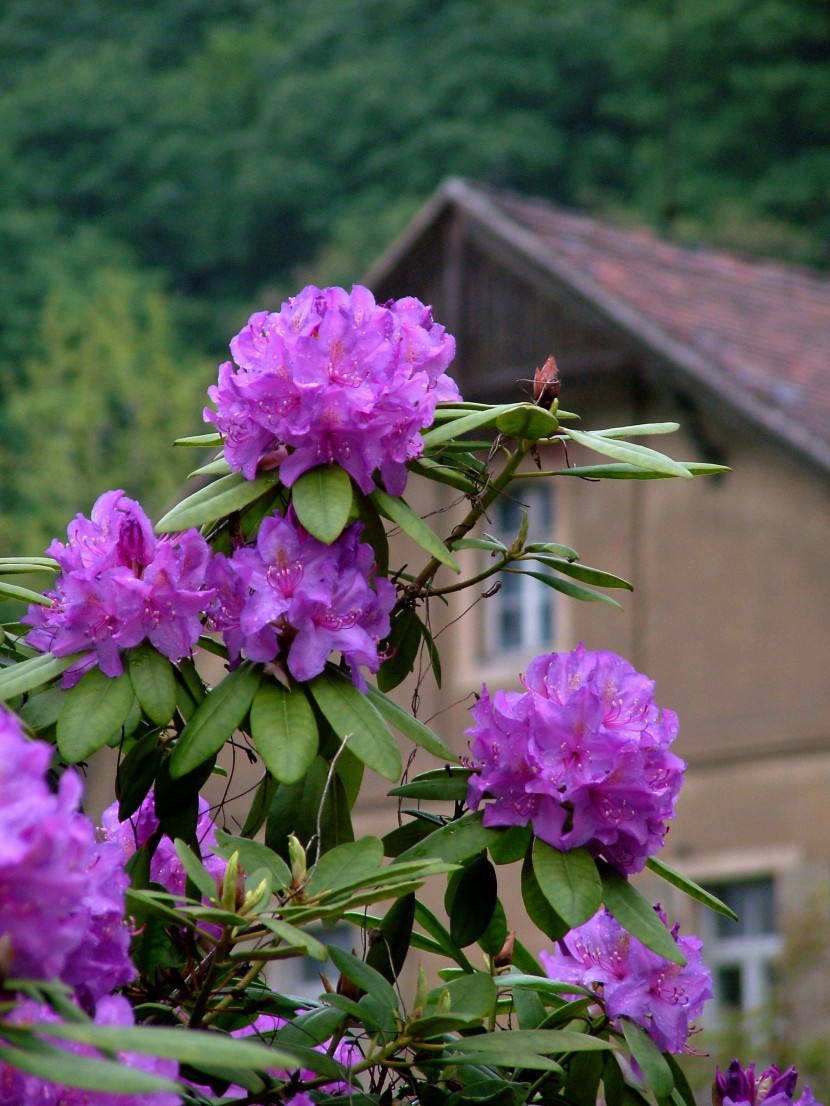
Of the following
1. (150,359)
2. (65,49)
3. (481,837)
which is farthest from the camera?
(65,49)

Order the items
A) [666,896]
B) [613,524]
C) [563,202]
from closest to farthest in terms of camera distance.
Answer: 1. [666,896]
2. [613,524]
3. [563,202]

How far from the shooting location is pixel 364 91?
38188 millimetres

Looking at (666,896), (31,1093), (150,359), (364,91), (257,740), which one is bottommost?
(666,896)

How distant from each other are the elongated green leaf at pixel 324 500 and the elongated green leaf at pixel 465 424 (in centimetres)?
10

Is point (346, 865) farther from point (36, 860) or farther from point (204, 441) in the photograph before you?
point (204, 441)

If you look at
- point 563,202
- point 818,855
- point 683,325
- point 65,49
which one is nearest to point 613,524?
point 683,325

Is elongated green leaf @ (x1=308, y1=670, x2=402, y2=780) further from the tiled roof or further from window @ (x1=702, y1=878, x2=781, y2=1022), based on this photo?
window @ (x1=702, y1=878, x2=781, y2=1022)

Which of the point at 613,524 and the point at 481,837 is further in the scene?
the point at 613,524

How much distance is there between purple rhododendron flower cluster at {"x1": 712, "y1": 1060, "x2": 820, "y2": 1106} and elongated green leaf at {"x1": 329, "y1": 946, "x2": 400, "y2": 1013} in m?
0.45

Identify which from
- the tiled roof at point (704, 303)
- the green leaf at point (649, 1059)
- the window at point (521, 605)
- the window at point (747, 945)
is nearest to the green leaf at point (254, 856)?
the green leaf at point (649, 1059)

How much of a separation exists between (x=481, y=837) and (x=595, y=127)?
3690cm

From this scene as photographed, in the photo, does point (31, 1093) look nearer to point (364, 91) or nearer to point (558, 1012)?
point (558, 1012)

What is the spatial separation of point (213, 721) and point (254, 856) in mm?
142

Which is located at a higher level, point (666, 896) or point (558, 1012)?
point (558, 1012)
